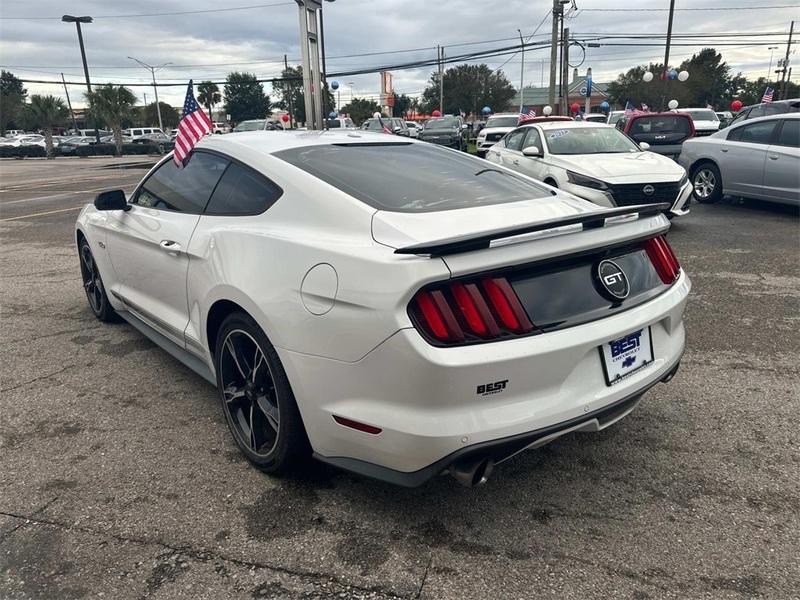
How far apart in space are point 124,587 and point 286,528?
1.97 ft

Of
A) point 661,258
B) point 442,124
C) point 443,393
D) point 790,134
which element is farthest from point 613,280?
point 442,124

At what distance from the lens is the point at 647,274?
2.66 metres

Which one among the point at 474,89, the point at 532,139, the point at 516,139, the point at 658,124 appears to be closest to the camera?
the point at 532,139

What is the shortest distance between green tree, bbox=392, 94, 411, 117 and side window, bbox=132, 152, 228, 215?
263ft

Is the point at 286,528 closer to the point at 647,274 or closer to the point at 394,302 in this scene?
the point at 394,302

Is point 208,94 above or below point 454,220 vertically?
above

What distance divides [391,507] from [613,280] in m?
1.30

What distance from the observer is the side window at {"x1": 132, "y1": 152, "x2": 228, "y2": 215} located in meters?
3.28

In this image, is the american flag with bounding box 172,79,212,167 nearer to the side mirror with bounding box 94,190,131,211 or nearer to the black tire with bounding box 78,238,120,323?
the side mirror with bounding box 94,190,131,211

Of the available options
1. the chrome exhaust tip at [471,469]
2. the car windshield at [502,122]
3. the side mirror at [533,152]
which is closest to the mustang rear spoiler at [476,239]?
the chrome exhaust tip at [471,469]

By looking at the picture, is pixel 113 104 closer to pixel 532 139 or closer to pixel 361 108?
pixel 532 139

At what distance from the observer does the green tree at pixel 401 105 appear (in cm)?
8208

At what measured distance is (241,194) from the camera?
3.01 m

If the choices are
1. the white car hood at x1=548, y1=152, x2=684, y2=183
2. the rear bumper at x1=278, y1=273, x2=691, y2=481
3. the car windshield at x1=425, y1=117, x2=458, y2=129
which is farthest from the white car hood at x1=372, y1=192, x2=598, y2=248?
the car windshield at x1=425, y1=117, x2=458, y2=129
